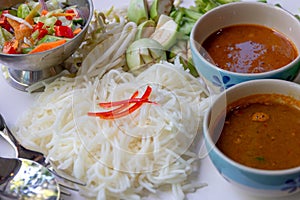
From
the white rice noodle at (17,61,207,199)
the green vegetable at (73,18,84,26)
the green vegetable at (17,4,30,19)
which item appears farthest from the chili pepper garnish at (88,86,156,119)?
the green vegetable at (17,4,30,19)

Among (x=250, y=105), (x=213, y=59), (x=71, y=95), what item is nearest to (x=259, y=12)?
(x=213, y=59)

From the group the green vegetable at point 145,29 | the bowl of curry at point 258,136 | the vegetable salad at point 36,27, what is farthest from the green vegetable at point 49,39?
the bowl of curry at point 258,136

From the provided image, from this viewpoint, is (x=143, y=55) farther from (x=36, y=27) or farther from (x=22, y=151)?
(x=22, y=151)

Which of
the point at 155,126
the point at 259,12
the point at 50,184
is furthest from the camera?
the point at 259,12

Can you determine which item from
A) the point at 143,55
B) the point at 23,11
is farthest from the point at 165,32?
the point at 23,11

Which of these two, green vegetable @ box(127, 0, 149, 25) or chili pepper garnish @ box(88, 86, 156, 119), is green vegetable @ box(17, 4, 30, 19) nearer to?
green vegetable @ box(127, 0, 149, 25)

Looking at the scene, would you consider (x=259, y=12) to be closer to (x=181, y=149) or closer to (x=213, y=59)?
(x=213, y=59)
